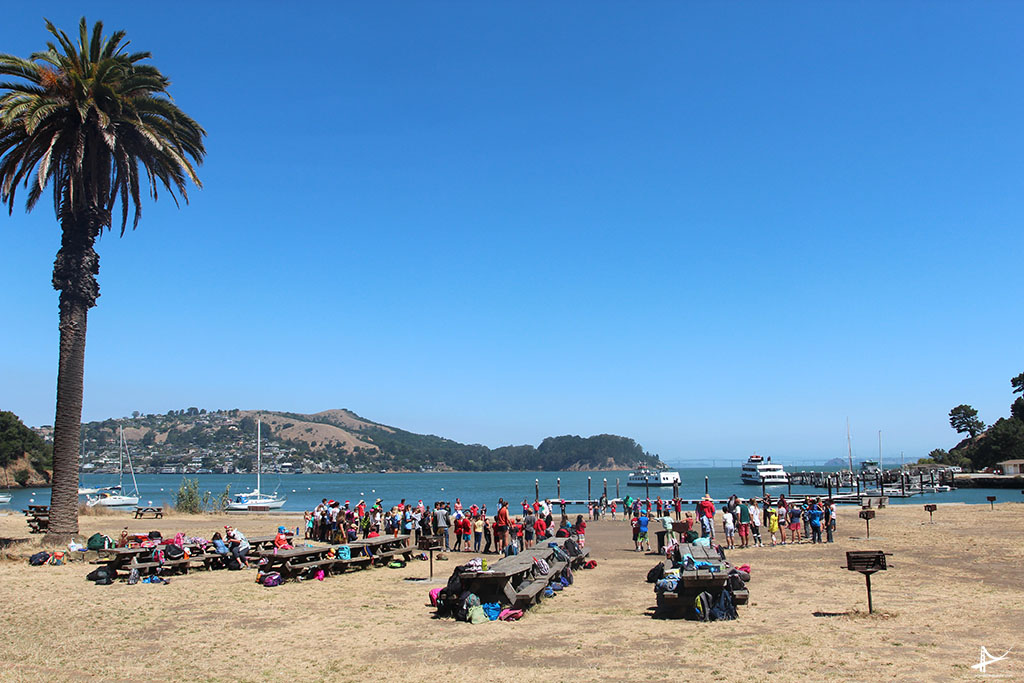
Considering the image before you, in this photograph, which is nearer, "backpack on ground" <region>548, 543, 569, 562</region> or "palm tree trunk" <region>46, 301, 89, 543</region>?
"backpack on ground" <region>548, 543, 569, 562</region>

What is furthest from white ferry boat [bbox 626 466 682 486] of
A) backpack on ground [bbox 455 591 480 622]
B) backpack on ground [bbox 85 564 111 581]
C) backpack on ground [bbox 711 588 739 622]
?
backpack on ground [bbox 455 591 480 622]

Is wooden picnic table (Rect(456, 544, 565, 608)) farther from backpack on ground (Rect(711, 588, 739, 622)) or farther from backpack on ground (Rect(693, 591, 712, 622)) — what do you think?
backpack on ground (Rect(711, 588, 739, 622))

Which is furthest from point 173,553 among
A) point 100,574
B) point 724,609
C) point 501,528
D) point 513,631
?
point 724,609

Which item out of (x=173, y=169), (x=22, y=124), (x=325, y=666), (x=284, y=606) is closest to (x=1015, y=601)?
(x=325, y=666)

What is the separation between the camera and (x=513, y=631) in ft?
42.9

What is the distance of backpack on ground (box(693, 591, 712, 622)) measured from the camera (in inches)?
533

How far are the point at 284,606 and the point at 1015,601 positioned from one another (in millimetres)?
14936

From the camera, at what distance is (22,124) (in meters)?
24.2

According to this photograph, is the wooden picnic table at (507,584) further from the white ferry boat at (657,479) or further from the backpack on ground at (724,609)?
the white ferry boat at (657,479)

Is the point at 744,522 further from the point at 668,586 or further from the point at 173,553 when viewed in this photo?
the point at 173,553

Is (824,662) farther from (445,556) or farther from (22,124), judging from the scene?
(22,124)

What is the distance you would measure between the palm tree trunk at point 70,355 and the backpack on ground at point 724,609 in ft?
69.7

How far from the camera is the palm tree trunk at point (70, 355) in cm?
2477

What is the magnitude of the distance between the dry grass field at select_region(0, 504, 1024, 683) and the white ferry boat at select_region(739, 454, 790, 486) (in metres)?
120
